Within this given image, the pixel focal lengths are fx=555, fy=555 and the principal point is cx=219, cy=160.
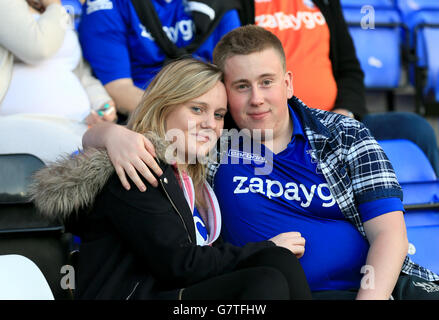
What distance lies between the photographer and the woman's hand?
1155 mm

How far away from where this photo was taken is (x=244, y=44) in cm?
135

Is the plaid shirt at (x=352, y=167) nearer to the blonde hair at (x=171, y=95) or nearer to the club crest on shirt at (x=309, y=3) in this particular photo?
the blonde hair at (x=171, y=95)

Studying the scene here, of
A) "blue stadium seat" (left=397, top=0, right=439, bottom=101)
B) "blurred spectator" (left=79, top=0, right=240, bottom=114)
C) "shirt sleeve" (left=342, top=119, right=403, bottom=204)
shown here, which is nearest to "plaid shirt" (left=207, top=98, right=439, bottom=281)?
"shirt sleeve" (left=342, top=119, right=403, bottom=204)

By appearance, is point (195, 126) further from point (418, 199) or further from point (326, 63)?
point (326, 63)

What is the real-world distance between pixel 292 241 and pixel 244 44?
498mm

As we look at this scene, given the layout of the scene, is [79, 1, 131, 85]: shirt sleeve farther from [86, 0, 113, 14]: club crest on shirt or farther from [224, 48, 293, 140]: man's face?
[224, 48, 293, 140]: man's face

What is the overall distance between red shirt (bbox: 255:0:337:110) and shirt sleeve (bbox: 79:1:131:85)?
1.72 ft

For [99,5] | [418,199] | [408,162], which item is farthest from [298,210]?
[99,5]

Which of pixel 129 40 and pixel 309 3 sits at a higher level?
pixel 309 3

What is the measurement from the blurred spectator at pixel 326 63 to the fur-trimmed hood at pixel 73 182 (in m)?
1.00

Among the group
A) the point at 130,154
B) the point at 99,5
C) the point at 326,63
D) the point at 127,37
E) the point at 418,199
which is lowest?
the point at 418,199

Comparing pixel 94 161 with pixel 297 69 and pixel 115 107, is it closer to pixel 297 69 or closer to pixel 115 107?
pixel 115 107

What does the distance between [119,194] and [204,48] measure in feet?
3.25
